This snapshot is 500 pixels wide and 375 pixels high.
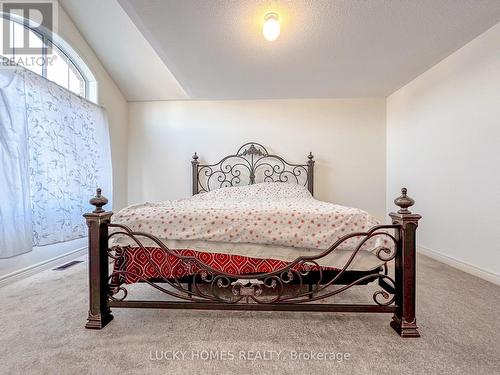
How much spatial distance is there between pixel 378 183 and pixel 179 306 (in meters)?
3.33

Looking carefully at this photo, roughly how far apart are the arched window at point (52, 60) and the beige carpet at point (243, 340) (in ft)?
7.12

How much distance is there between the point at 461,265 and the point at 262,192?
2.18 meters

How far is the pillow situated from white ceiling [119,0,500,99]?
134 cm

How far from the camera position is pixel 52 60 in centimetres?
264

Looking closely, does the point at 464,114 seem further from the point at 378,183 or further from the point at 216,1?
the point at 216,1

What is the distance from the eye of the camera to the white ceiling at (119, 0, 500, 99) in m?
1.88

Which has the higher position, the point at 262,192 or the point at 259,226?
the point at 262,192

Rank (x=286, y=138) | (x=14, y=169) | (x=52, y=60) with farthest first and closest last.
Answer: (x=286, y=138), (x=52, y=60), (x=14, y=169)

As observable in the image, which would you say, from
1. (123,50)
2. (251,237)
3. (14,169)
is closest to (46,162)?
(14,169)

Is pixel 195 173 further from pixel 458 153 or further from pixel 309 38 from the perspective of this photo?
pixel 458 153

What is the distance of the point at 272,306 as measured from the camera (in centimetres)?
141

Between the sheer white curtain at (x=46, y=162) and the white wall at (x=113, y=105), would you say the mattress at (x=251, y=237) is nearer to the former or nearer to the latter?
the sheer white curtain at (x=46, y=162)

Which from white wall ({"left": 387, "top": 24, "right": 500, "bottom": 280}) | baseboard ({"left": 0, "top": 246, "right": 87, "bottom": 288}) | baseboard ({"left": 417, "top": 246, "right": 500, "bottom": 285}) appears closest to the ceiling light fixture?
white wall ({"left": 387, "top": 24, "right": 500, "bottom": 280})

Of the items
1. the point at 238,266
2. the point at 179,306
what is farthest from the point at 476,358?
the point at 179,306
